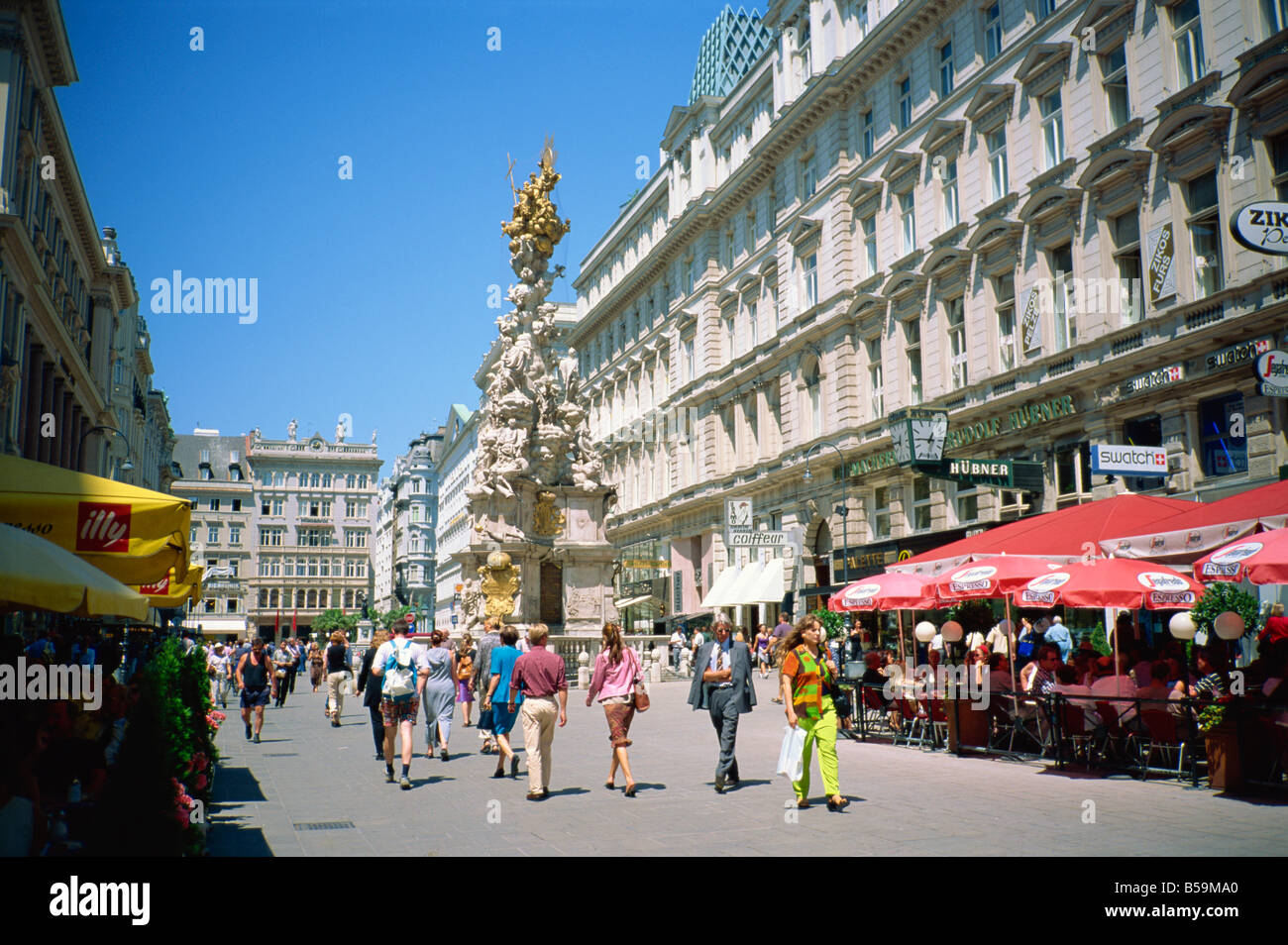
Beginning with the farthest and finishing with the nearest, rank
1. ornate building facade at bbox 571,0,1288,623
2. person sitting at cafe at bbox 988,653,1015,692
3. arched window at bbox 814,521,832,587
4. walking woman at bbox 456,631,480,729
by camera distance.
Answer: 1. arched window at bbox 814,521,832,587
2. ornate building facade at bbox 571,0,1288,623
3. walking woman at bbox 456,631,480,729
4. person sitting at cafe at bbox 988,653,1015,692

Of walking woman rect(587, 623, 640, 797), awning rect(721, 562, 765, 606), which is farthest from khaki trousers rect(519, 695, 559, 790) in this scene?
awning rect(721, 562, 765, 606)

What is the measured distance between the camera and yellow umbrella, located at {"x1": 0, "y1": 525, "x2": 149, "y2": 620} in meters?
6.61

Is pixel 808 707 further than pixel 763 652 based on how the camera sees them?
No

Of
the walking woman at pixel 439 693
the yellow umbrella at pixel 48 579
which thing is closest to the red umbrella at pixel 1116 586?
the walking woman at pixel 439 693

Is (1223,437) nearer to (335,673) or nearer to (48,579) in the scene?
(335,673)

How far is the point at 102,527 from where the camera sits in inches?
349

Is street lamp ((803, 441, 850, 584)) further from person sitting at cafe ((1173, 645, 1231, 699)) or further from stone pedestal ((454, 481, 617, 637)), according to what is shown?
person sitting at cafe ((1173, 645, 1231, 699))

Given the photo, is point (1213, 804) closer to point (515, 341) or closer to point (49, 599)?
point (49, 599)

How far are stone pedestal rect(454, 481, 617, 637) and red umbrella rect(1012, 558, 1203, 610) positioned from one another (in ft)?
69.2

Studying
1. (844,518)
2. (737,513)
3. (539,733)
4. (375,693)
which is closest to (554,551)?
(737,513)

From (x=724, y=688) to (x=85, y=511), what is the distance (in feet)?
22.3

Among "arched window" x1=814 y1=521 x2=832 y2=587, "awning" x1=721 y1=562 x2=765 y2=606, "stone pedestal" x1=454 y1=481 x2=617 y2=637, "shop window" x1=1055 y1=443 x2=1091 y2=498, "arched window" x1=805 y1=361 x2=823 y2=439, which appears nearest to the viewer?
"shop window" x1=1055 y1=443 x2=1091 y2=498

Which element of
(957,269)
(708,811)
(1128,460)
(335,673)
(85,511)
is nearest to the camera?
(85,511)
